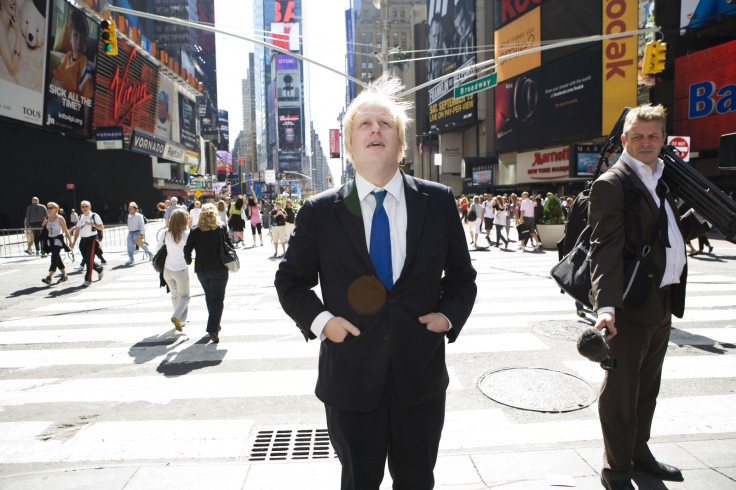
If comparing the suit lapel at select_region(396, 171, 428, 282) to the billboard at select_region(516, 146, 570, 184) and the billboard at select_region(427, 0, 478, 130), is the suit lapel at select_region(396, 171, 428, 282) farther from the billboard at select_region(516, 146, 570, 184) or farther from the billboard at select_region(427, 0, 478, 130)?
the billboard at select_region(427, 0, 478, 130)

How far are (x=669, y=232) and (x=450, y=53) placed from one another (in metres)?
54.4

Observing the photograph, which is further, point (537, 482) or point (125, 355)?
point (125, 355)

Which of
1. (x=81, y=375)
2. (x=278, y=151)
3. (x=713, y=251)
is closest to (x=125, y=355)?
(x=81, y=375)

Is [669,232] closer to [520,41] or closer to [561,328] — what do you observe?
[561,328]

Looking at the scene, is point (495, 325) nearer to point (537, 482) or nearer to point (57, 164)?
point (537, 482)

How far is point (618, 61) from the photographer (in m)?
29.6

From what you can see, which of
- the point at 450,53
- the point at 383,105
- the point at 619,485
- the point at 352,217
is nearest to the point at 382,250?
the point at 352,217

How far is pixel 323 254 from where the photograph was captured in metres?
2.19

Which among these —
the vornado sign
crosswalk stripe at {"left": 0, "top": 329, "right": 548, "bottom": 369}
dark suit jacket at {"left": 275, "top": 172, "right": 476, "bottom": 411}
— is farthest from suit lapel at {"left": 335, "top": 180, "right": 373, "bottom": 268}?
the vornado sign

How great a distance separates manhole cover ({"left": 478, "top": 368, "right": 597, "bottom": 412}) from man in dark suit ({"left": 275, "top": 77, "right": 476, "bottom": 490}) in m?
2.48

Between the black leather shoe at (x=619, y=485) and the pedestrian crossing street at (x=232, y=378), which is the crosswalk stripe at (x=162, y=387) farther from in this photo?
the black leather shoe at (x=619, y=485)

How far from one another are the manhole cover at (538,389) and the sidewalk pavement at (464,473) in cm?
89

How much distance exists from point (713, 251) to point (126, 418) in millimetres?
15734

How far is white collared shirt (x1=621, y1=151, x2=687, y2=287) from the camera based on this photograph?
2.86m
